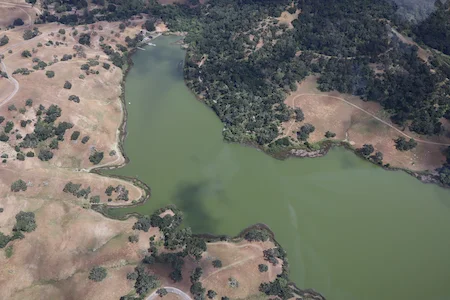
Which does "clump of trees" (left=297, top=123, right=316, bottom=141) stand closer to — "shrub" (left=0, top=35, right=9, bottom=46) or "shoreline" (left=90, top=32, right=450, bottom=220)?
"shoreline" (left=90, top=32, right=450, bottom=220)

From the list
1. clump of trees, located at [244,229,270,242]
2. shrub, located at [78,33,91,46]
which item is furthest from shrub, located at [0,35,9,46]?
clump of trees, located at [244,229,270,242]

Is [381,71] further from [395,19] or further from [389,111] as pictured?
[395,19]

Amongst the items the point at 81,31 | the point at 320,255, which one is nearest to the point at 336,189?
the point at 320,255

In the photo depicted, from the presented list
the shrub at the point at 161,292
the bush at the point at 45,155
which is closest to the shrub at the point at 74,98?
the bush at the point at 45,155

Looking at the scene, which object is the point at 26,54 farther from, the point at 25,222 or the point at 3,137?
the point at 25,222

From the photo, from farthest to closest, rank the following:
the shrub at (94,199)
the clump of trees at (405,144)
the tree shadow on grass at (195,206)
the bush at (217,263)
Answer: the clump of trees at (405,144) → the shrub at (94,199) → the tree shadow on grass at (195,206) → the bush at (217,263)

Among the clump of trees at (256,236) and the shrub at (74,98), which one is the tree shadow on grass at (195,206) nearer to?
the clump of trees at (256,236)

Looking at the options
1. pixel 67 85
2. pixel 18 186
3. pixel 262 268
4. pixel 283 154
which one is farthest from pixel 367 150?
pixel 67 85
